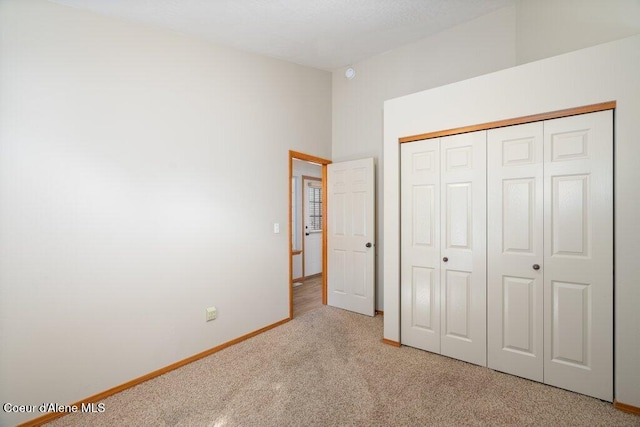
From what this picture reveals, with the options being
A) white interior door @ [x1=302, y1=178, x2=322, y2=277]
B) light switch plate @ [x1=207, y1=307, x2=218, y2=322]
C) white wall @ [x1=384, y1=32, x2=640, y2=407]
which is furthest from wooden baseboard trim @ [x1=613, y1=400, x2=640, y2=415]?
white interior door @ [x1=302, y1=178, x2=322, y2=277]

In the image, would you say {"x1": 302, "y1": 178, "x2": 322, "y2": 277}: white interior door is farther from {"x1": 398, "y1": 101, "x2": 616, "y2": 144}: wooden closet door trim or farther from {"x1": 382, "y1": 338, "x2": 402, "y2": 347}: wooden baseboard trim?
{"x1": 398, "y1": 101, "x2": 616, "y2": 144}: wooden closet door trim

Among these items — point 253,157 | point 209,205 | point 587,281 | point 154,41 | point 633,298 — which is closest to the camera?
point 633,298

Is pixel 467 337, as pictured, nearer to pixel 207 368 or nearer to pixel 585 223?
pixel 585 223

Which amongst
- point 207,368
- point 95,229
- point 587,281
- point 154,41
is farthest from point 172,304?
point 587,281

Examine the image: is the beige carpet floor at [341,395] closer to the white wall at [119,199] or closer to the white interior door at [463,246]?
the white interior door at [463,246]

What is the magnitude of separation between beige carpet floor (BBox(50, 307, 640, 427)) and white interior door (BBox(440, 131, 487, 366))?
0.22m

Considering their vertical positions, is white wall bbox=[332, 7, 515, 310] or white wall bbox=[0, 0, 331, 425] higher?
white wall bbox=[332, 7, 515, 310]

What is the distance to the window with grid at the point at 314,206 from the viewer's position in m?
5.94

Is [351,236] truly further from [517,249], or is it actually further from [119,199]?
[119,199]

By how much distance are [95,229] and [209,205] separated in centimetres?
92

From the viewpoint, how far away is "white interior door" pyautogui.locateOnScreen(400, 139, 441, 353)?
105 inches

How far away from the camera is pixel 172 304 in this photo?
2533mm

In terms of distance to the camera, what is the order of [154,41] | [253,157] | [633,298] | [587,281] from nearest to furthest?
1. [633,298]
2. [587,281]
3. [154,41]
4. [253,157]

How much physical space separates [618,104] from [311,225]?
4.71 metres
